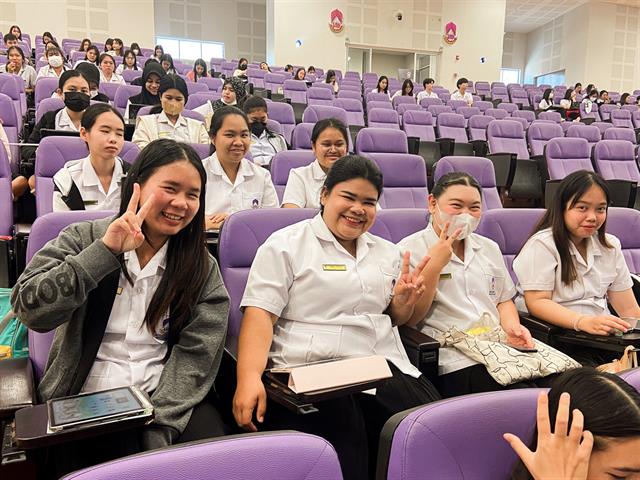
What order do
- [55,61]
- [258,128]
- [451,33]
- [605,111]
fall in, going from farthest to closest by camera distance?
[451,33] < [605,111] < [55,61] < [258,128]

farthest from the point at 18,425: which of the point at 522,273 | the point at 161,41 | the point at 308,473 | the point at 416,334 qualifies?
the point at 161,41

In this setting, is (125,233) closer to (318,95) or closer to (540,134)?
(540,134)

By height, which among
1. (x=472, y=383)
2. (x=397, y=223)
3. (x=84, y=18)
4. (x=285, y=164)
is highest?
(x=84, y=18)

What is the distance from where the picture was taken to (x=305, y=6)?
12.7 m

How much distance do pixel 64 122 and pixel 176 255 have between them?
102 inches

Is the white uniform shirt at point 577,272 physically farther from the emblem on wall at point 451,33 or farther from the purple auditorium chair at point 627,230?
the emblem on wall at point 451,33

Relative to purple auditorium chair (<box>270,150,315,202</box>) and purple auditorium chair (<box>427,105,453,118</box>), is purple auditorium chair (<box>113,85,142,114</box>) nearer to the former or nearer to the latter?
purple auditorium chair (<box>270,150,315,202</box>)

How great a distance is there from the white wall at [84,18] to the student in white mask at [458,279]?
40.6ft

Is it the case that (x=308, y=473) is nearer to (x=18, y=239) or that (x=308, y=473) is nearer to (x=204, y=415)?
(x=204, y=415)

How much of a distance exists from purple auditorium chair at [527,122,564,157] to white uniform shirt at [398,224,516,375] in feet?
12.8

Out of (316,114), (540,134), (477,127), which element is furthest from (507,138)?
(316,114)

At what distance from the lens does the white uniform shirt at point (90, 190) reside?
2188 mm

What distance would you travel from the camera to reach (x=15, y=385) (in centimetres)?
109

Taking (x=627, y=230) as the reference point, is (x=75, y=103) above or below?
above
